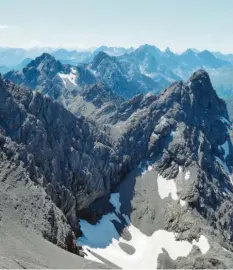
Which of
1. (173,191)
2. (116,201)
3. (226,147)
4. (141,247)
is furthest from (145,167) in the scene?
(226,147)

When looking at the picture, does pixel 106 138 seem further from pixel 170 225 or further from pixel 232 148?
pixel 232 148

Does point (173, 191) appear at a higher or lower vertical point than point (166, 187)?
lower

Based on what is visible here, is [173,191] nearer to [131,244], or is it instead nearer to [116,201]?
[116,201]

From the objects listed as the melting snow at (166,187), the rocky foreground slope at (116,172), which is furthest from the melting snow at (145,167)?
the melting snow at (166,187)

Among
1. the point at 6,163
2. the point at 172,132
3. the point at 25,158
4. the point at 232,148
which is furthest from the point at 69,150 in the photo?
the point at 232,148

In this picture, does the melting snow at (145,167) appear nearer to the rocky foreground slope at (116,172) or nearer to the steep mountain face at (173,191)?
the steep mountain face at (173,191)
